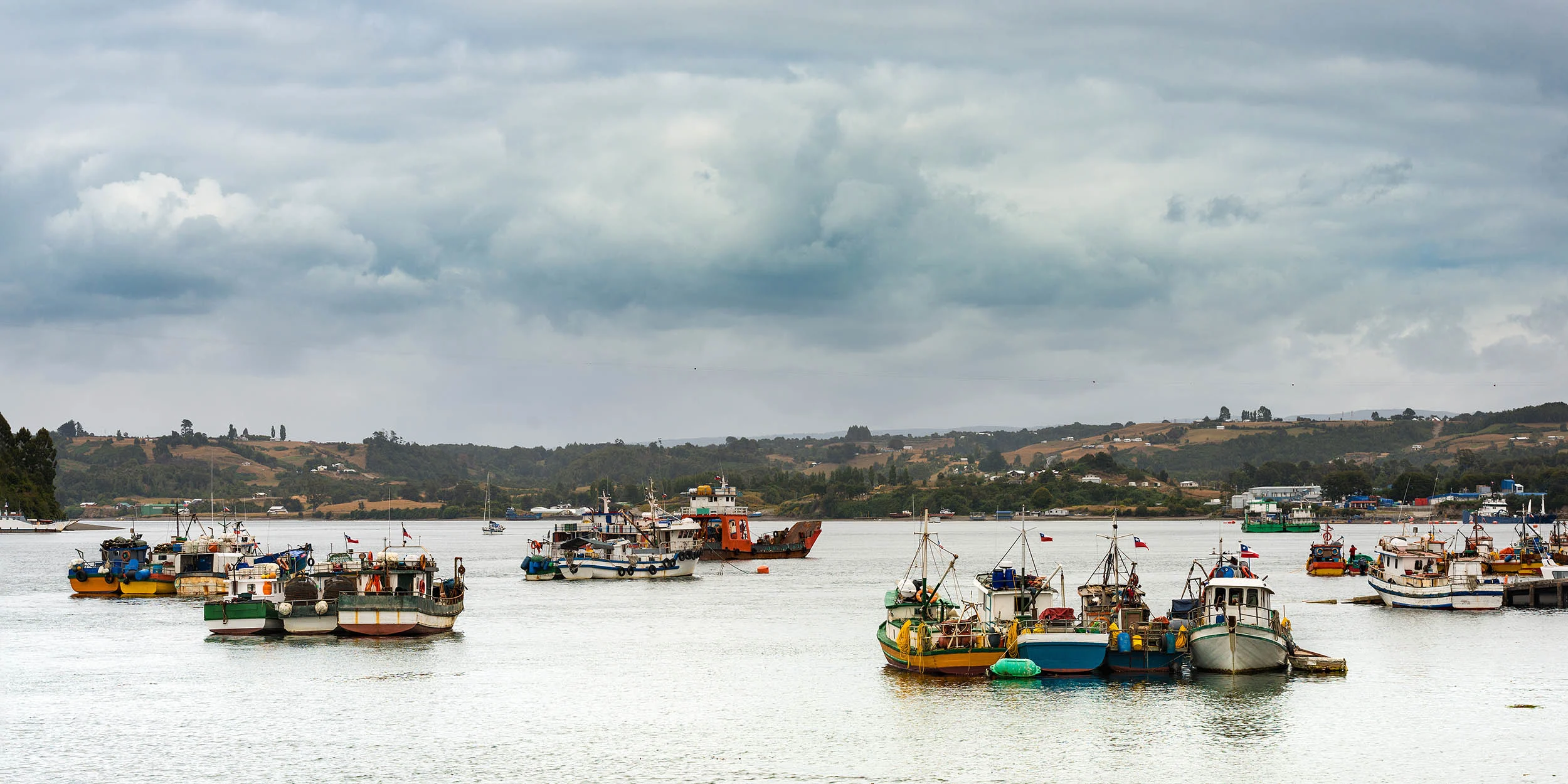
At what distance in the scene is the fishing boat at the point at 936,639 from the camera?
62688mm

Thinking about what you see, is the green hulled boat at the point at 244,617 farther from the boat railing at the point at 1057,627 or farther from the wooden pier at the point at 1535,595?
the wooden pier at the point at 1535,595

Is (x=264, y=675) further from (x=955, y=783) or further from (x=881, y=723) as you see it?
(x=955, y=783)

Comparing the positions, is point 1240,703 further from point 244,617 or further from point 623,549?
point 623,549

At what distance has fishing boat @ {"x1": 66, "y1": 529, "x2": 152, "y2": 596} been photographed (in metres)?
114

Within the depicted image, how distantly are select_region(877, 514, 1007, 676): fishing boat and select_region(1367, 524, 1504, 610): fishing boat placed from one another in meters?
39.3

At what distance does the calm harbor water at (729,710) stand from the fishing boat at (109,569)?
23.4 m

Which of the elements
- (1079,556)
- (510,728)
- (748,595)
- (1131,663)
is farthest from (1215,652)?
(1079,556)

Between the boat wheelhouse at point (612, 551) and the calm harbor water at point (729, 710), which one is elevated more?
the boat wheelhouse at point (612, 551)

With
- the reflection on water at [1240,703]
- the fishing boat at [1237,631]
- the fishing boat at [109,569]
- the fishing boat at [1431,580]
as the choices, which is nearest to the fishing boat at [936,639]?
the reflection on water at [1240,703]

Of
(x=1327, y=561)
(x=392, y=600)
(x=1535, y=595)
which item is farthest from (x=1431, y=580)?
(x=392, y=600)

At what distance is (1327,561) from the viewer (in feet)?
454

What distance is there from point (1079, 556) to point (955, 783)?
483 feet

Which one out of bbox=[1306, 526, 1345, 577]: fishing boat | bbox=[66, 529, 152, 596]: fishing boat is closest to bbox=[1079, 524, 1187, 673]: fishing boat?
bbox=[1306, 526, 1345, 577]: fishing boat

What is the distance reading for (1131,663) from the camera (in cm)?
6338
